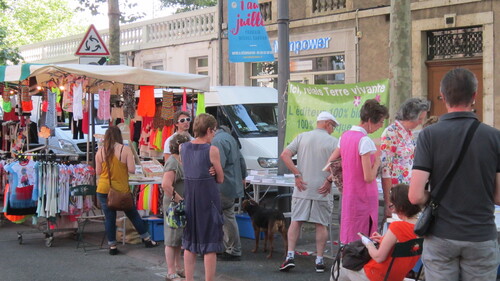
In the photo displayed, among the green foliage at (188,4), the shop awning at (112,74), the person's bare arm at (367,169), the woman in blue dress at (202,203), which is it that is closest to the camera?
the person's bare arm at (367,169)

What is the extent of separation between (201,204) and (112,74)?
3.78m

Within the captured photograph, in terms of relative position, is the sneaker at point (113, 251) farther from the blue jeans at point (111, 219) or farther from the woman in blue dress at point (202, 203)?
the woman in blue dress at point (202, 203)

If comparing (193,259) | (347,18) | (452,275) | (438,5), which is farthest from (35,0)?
(452,275)

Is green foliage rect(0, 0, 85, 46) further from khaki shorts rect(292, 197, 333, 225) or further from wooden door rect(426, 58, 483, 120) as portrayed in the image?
khaki shorts rect(292, 197, 333, 225)

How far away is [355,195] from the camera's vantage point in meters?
6.15

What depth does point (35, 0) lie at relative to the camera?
157 feet

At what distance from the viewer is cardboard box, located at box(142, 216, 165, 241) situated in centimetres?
922

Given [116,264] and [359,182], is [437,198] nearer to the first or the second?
[359,182]

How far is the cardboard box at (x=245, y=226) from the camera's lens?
364 inches

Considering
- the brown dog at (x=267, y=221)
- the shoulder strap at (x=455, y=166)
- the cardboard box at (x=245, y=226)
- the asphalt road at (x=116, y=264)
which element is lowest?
the asphalt road at (x=116, y=264)

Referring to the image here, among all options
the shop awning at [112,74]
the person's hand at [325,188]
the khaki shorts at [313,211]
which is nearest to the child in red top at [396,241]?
the person's hand at [325,188]

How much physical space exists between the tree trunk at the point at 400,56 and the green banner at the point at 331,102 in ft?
6.68

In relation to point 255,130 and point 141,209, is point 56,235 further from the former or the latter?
point 255,130

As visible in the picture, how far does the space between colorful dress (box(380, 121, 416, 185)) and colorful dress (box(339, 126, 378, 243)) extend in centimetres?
35
